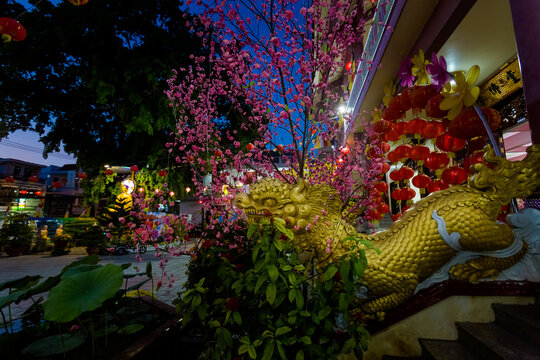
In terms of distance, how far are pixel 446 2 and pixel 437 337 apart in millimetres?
4768

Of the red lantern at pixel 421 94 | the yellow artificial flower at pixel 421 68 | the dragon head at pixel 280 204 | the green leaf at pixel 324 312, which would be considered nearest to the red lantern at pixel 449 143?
the red lantern at pixel 421 94

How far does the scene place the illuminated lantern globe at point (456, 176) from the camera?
346 centimetres

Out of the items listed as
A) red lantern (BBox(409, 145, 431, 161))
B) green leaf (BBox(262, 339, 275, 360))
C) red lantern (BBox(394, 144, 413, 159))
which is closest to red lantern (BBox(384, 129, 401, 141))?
red lantern (BBox(394, 144, 413, 159))

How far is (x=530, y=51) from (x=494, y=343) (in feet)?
8.75

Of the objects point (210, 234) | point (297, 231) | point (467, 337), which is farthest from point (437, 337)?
point (210, 234)

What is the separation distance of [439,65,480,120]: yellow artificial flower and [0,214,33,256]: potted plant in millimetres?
16687

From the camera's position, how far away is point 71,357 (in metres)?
2.11

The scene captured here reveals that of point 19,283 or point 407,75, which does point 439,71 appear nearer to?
point 407,75

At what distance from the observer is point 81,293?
1.93 metres

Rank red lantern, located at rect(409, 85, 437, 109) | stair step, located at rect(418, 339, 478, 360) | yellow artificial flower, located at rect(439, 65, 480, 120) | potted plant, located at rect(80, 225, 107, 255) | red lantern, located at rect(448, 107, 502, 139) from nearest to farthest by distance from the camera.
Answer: stair step, located at rect(418, 339, 478, 360), yellow artificial flower, located at rect(439, 65, 480, 120), red lantern, located at rect(448, 107, 502, 139), red lantern, located at rect(409, 85, 437, 109), potted plant, located at rect(80, 225, 107, 255)

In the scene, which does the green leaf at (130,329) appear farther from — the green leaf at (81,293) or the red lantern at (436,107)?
the red lantern at (436,107)

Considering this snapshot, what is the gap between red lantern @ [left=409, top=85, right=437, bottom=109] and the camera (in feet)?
10.8

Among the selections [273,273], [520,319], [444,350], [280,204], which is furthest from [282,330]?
[520,319]

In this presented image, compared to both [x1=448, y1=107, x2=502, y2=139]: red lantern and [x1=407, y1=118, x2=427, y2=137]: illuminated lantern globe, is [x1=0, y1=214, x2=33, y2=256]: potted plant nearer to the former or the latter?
[x1=407, y1=118, x2=427, y2=137]: illuminated lantern globe
